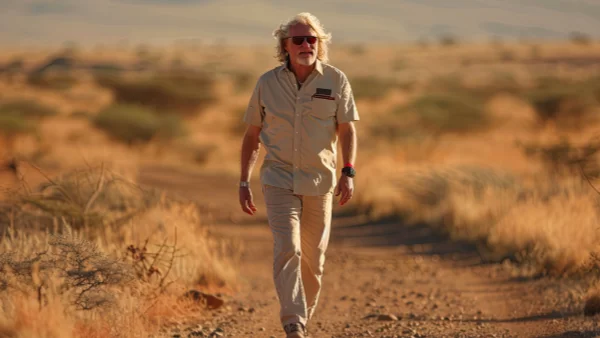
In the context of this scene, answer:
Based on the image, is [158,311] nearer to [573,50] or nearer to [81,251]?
[81,251]

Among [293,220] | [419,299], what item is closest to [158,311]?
[293,220]

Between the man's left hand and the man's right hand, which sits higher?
the man's left hand

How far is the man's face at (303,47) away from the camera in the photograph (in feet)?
17.9

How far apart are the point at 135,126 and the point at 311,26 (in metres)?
16.4

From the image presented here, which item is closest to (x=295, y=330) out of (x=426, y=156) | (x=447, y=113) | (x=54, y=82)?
(x=426, y=156)

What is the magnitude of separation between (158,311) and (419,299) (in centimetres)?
243

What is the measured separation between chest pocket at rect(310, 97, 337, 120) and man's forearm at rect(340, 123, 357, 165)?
0.54 feet

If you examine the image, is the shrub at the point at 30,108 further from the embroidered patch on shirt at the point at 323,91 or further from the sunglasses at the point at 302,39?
the embroidered patch on shirt at the point at 323,91

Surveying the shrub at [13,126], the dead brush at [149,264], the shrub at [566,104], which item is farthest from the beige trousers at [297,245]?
the shrub at [566,104]

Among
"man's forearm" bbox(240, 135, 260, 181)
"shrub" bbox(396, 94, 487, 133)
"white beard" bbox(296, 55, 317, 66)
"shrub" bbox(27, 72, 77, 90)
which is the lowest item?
"shrub" bbox(27, 72, 77, 90)

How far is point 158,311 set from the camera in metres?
6.44

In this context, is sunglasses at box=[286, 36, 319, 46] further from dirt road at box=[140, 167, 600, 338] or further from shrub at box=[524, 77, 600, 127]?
shrub at box=[524, 77, 600, 127]

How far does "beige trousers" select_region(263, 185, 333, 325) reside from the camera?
536 cm

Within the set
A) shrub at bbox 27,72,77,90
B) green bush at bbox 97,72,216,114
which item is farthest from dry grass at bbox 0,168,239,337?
shrub at bbox 27,72,77,90
